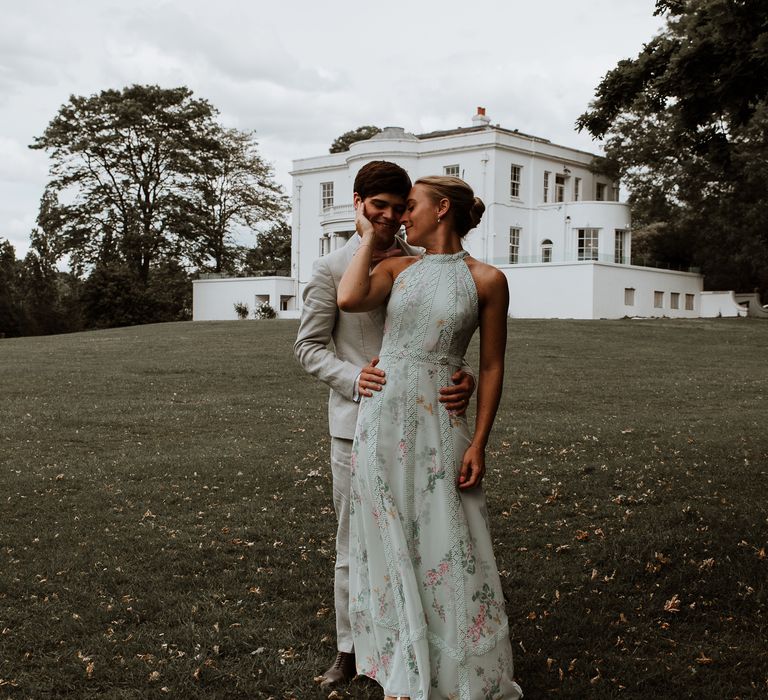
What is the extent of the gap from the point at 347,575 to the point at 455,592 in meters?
0.89

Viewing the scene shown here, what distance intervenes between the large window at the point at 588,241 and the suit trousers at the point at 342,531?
44926 mm

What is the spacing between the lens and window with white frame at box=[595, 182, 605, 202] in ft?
177

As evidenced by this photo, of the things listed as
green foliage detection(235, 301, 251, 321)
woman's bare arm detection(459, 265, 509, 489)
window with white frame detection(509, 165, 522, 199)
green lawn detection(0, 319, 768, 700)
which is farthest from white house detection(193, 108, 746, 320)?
woman's bare arm detection(459, 265, 509, 489)

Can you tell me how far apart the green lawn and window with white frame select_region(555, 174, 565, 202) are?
1415 inches

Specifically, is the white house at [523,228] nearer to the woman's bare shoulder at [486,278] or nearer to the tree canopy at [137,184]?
the tree canopy at [137,184]

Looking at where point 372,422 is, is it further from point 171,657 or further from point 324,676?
point 171,657

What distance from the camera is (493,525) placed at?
810cm

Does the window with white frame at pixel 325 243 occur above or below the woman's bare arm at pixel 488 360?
above

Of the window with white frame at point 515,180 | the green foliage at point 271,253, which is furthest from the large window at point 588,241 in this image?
the green foliage at point 271,253

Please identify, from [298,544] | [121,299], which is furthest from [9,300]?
[298,544]

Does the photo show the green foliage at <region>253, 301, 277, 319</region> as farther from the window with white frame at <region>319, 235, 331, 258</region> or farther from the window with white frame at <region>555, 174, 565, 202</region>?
the window with white frame at <region>555, 174, 565, 202</region>

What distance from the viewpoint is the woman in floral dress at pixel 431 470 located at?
154 inches

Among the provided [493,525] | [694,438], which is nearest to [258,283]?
[694,438]

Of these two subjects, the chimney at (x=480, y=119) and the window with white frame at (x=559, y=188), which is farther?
the chimney at (x=480, y=119)
